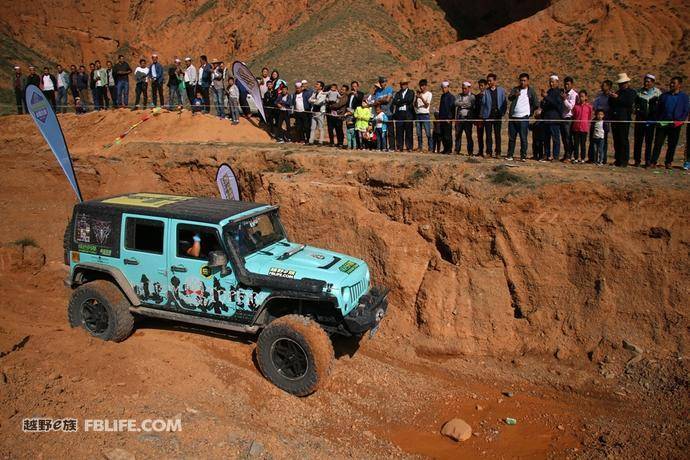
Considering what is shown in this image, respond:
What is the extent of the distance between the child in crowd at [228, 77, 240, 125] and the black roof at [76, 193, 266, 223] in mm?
7254

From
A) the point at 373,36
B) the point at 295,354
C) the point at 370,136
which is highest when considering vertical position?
the point at 373,36

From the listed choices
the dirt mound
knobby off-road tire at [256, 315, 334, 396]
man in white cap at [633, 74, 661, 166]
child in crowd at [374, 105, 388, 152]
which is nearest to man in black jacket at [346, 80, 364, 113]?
child in crowd at [374, 105, 388, 152]

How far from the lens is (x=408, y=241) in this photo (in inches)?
355

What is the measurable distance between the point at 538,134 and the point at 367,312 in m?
6.27

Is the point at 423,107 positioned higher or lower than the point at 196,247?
higher

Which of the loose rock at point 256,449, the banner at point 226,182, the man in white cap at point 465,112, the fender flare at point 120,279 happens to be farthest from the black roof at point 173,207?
the man in white cap at point 465,112

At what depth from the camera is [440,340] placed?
8.38 metres

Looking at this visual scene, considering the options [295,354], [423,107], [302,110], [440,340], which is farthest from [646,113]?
[295,354]

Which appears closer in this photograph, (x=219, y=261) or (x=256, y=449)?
(x=256, y=449)

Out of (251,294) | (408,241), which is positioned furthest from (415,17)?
(251,294)

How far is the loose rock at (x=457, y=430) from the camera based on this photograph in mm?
6352

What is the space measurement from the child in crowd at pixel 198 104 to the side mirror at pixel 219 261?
1046 cm

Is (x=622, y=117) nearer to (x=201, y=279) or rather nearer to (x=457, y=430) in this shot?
(x=457, y=430)

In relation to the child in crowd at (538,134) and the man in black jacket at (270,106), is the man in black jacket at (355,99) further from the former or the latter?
the child in crowd at (538,134)
